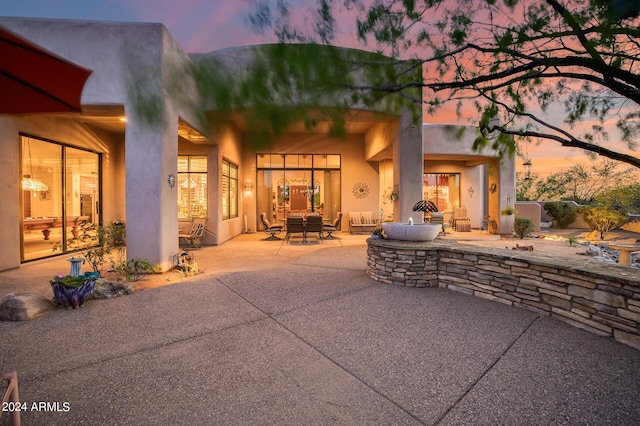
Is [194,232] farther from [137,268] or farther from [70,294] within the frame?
[70,294]

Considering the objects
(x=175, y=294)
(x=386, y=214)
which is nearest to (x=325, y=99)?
(x=175, y=294)

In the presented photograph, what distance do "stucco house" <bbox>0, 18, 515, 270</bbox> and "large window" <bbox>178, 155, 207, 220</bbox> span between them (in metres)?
0.03

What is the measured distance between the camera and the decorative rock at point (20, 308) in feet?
11.5

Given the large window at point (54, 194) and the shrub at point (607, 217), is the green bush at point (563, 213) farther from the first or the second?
the large window at point (54, 194)

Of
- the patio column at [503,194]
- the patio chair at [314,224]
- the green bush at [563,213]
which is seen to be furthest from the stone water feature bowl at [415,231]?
the green bush at [563,213]

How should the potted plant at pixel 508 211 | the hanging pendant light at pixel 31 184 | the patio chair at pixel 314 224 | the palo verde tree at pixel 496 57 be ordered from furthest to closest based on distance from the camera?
the potted plant at pixel 508 211
the patio chair at pixel 314 224
the hanging pendant light at pixel 31 184
the palo verde tree at pixel 496 57

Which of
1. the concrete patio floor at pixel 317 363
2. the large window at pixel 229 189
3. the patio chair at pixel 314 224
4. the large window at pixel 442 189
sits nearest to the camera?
the concrete patio floor at pixel 317 363

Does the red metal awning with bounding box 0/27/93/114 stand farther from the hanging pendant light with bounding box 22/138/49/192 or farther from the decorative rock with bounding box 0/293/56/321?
the hanging pendant light with bounding box 22/138/49/192

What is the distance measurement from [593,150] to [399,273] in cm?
272

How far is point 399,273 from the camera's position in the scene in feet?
15.3

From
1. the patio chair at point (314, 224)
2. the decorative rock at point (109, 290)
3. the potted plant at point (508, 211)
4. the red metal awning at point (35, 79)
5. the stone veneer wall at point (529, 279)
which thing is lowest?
the decorative rock at point (109, 290)

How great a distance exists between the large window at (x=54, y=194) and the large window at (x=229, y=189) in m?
3.44

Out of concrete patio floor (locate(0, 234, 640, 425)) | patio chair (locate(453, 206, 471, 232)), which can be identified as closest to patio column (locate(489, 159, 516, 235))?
patio chair (locate(453, 206, 471, 232))

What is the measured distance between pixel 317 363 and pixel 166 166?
4905mm
